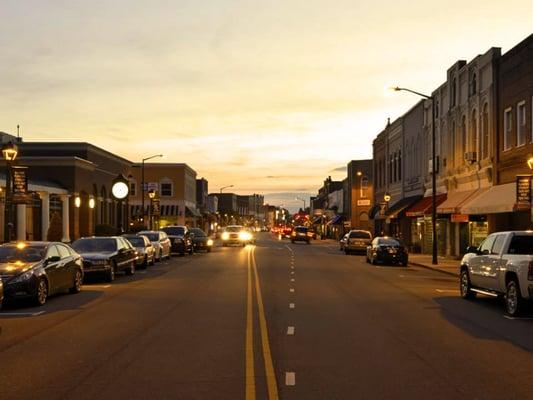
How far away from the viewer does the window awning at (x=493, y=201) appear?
30.7 meters

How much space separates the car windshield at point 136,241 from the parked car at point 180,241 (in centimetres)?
1122

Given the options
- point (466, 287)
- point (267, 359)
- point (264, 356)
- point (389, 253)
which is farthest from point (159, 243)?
point (267, 359)

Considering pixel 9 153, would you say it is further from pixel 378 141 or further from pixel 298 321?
pixel 378 141

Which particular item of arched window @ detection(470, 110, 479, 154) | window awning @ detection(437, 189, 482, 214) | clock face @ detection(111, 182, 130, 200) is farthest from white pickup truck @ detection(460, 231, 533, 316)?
clock face @ detection(111, 182, 130, 200)

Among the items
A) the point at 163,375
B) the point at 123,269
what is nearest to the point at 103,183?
the point at 123,269

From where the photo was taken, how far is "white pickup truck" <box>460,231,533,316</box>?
1612 cm

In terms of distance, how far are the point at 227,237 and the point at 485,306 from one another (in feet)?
156

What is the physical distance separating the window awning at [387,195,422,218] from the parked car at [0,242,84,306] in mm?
34561

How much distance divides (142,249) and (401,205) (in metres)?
27.3

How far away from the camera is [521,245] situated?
1766cm

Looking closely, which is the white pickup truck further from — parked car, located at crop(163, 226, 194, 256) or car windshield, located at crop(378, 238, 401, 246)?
parked car, located at crop(163, 226, 194, 256)

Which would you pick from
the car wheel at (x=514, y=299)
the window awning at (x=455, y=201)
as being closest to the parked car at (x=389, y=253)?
the window awning at (x=455, y=201)

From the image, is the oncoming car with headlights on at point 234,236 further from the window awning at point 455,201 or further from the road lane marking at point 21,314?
Answer: the road lane marking at point 21,314

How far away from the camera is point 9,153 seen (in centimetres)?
2572
